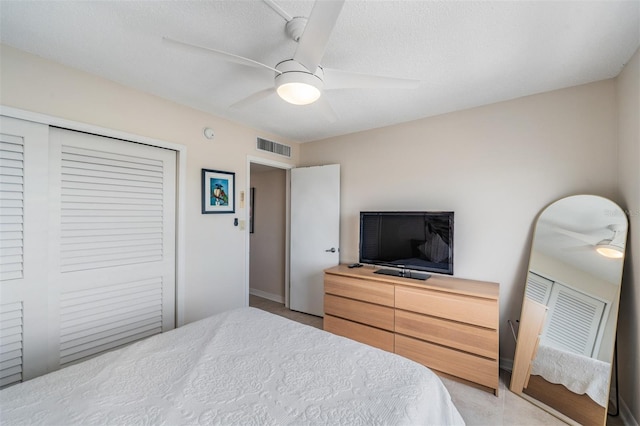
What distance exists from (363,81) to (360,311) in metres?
2.09

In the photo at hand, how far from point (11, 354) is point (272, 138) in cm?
293

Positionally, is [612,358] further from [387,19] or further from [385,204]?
[387,19]

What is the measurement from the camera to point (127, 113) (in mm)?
2232

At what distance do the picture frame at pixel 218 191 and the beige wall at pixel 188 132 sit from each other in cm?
6

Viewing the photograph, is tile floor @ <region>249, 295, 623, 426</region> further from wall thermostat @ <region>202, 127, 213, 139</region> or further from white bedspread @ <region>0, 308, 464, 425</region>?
wall thermostat @ <region>202, 127, 213, 139</region>

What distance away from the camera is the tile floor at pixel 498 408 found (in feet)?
5.95

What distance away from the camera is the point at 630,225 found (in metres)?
1.84

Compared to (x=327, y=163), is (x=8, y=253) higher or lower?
lower

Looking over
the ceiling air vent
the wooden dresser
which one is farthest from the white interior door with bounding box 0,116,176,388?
the wooden dresser

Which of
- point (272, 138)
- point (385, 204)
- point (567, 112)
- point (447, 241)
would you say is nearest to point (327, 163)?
point (272, 138)

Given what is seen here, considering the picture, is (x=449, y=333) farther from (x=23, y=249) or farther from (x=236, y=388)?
(x=23, y=249)

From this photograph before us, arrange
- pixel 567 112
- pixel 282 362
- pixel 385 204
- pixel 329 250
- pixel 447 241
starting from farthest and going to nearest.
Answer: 1. pixel 329 250
2. pixel 385 204
3. pixel 447 241
4. pixel 567 112
5. pixel 282 362

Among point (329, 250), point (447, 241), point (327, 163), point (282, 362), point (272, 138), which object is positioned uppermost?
point (272, 138)

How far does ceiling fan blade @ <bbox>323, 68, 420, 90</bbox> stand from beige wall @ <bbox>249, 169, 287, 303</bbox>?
2.67 meters
